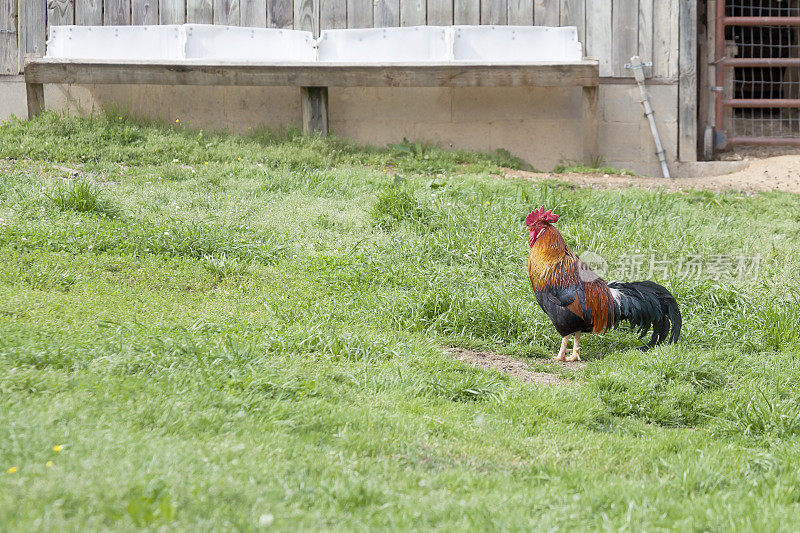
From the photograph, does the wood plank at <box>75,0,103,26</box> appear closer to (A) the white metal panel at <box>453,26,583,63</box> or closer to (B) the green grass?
(B) the green grass

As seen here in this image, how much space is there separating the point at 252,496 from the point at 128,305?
278cm

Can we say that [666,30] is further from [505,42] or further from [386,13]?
[386,13]

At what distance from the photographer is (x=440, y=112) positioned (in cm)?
1134

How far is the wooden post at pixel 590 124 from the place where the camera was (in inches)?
420

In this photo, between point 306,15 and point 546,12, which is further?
point 306,15

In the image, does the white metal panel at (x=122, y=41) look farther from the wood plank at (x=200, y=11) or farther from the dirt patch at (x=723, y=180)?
the dirt patch at (x=723, y=180)

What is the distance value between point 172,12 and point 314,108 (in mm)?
2601

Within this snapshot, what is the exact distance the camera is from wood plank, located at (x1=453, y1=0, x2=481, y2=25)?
11352 millimetres

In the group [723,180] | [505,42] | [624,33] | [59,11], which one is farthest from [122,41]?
[723,180]

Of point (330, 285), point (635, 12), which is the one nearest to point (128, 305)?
point (330, 285)

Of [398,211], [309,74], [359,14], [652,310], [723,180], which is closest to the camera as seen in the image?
[652,310]

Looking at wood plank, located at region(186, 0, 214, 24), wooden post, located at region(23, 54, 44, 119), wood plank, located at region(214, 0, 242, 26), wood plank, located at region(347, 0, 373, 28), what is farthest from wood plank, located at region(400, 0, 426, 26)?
wooden post, located at region(23, 54, 44, 119)

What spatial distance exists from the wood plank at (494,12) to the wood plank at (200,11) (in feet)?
12.2

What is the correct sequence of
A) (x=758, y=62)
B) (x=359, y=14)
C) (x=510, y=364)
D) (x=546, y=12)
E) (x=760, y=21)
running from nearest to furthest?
(x=510, y=364) < (x=546, y=12) < (x=359, y=14) < (x=760, y=21) < (x=758, y=62)
